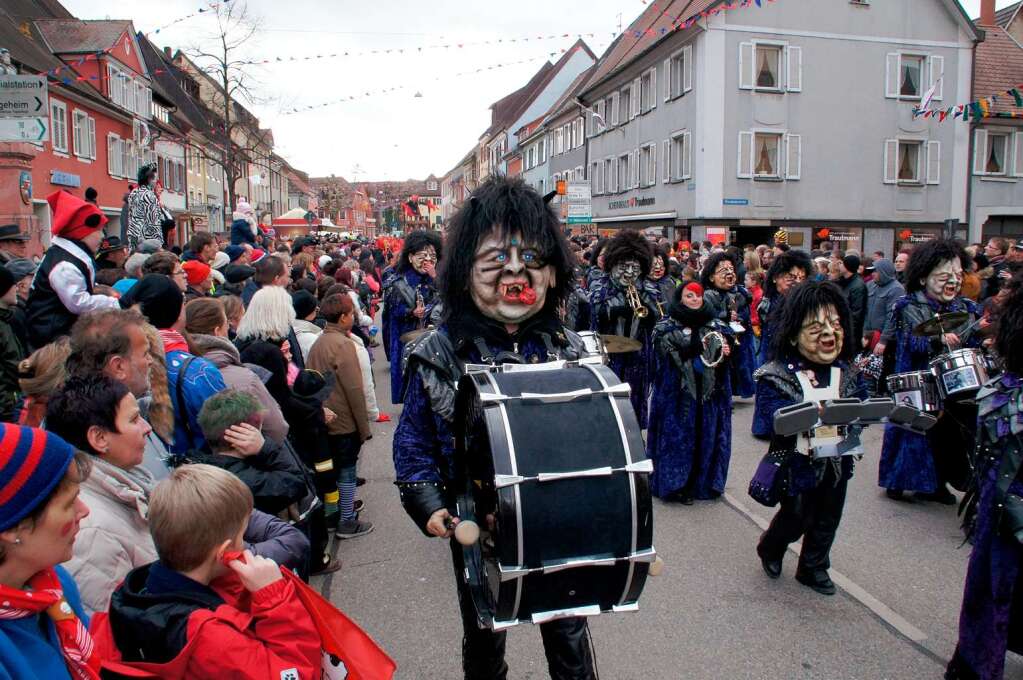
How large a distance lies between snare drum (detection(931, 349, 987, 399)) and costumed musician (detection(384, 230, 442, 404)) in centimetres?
504

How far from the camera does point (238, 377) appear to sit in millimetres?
3893

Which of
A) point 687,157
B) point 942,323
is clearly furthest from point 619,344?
→ point 687,157

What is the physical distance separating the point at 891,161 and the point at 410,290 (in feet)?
79.0

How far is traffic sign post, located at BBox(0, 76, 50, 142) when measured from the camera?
7.26 m

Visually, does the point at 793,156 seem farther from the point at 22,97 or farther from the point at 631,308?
the point at 22,97

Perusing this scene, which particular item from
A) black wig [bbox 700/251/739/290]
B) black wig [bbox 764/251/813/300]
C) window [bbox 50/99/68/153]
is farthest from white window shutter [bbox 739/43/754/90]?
window [bbox 50/99/68/153]

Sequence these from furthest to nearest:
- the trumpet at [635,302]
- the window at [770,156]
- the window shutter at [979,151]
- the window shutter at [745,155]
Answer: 1. the window shutter at [979,151]
2. the window at [770,156]
3. the window shutter at [745,155]
4. the trumpet at [635,302]

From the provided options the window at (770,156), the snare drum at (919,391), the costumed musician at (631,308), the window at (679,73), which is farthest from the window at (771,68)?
the snare drum at (919,391)

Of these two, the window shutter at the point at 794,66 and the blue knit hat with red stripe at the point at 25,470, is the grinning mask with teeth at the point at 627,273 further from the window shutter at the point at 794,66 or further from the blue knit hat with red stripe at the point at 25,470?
the window shutter at the point at 794,66

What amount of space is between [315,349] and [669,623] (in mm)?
3006

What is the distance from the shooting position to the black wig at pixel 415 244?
8438 mm

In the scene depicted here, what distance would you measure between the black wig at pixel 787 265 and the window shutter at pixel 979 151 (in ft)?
79.6

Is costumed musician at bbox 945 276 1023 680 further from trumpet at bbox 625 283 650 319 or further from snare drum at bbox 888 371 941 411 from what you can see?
trumpet at bbox 625 283 650 319

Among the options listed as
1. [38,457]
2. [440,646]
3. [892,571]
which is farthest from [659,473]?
[38,457]
